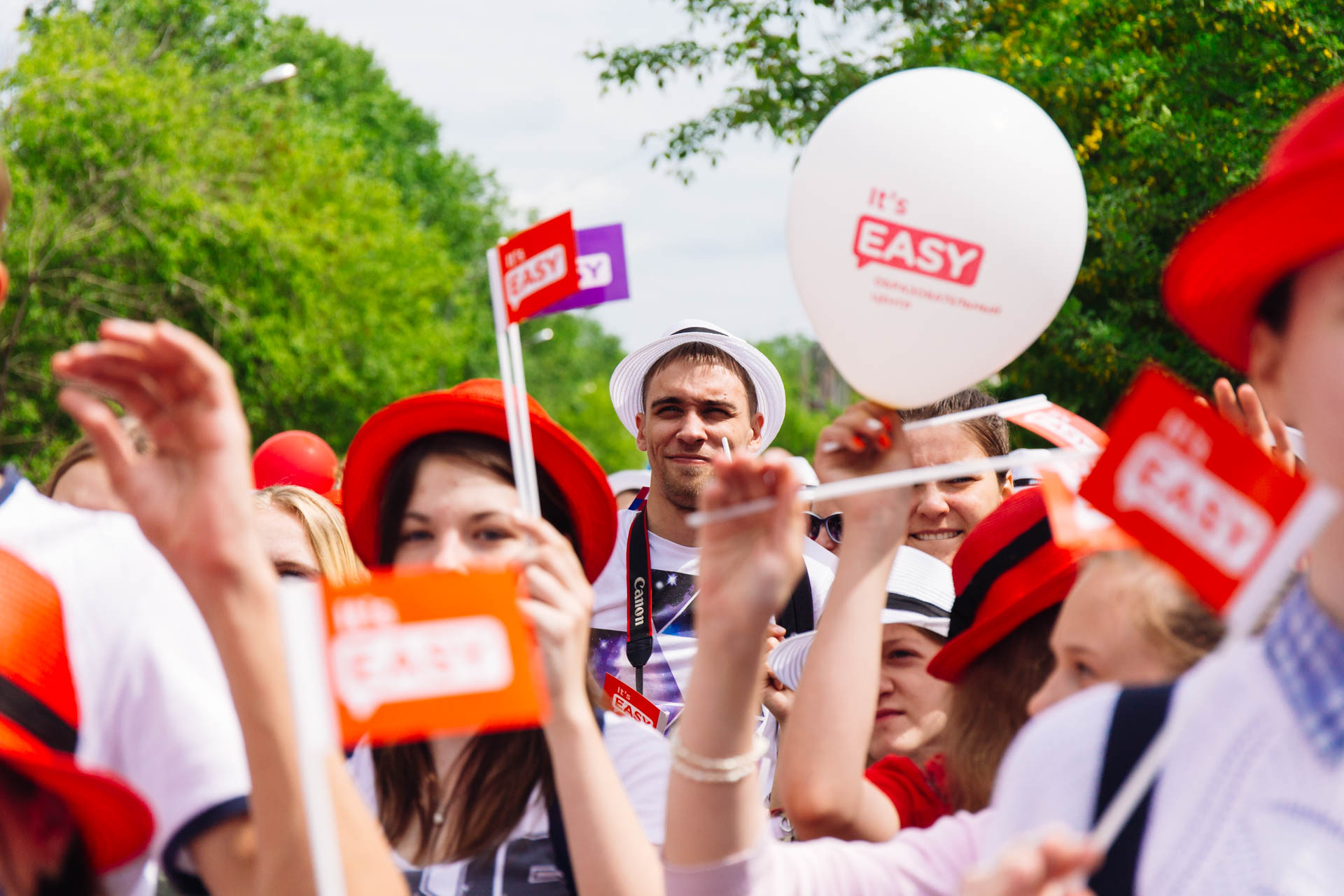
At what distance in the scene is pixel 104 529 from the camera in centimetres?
152

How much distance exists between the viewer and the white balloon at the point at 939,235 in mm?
2156

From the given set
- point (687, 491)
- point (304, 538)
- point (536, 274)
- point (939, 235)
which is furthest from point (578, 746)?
point (687, 491)

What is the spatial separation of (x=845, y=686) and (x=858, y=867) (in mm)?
276

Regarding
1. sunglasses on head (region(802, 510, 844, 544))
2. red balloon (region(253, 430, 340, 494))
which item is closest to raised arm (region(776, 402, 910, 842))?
sunglasses on head (region(802, 510, 844, 544))

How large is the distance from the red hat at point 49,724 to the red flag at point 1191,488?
3.41ft

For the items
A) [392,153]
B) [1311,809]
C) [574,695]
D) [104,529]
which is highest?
[392,153]

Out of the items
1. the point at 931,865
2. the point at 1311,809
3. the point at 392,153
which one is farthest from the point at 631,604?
the point at 392,153

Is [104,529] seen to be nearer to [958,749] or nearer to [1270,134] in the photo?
[958,749]

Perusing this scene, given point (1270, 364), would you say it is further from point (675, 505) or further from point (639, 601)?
point (675, 505)

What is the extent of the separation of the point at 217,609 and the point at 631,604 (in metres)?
2.55

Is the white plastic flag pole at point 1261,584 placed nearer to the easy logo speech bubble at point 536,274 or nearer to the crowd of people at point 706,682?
the crowd of people at point 706,682

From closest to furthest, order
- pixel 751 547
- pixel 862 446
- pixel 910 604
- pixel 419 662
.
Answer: pixel 419 662, pixel 751 547, pixel 862 446, pixel 910 604

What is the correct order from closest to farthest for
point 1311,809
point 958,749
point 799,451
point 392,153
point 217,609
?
point 1311,809 < point 217,609 < point 958,749 < point 799,451 < point 392,153

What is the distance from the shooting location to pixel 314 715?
4.35 ft
